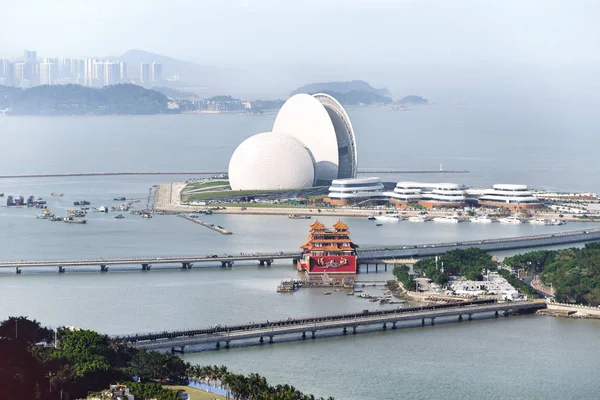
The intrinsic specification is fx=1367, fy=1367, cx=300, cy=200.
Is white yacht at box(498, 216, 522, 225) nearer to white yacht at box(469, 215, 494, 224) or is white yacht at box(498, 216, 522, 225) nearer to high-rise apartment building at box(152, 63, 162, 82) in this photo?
white yacht at box(469, 215, 494, 224)

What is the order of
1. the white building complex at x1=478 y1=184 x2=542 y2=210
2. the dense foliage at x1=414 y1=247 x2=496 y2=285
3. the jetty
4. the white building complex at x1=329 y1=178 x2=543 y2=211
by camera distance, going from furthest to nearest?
1. the white building complex at x1=329 y1=178 x2=543 y2=211
2. the white building complex at x1=478 y1=184 x2=542 y2=210
3. the jetty
4. the dense foliage at x1=414 y1=247 x2=496 y2=285

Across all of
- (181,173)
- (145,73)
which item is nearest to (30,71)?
(145,73)

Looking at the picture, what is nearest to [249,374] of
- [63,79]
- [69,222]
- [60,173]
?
[69,222]

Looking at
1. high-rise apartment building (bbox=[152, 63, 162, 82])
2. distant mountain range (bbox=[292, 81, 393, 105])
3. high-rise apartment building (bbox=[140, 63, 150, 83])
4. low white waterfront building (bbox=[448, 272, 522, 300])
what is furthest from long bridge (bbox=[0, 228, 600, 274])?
high-rise apartment building (bbox=[152, 63, 162, 82])

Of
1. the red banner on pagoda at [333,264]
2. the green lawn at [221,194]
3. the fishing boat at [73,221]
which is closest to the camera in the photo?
the red banner on pagoda at [333,264]

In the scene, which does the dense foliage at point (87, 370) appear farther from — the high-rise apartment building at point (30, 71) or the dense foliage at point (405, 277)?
the high-rise apartment building at point (30, 71)

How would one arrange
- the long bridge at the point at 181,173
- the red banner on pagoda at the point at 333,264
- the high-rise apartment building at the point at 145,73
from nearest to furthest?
the red banner on pagoda at the point at 333,264
the long bridge at the point at 181,173
the high-rise apartment building at the point at 145,73

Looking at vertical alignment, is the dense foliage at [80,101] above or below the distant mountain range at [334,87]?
below

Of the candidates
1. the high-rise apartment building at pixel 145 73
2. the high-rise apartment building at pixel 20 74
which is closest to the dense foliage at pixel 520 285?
the high-rise apartment building at pixel 20 74
